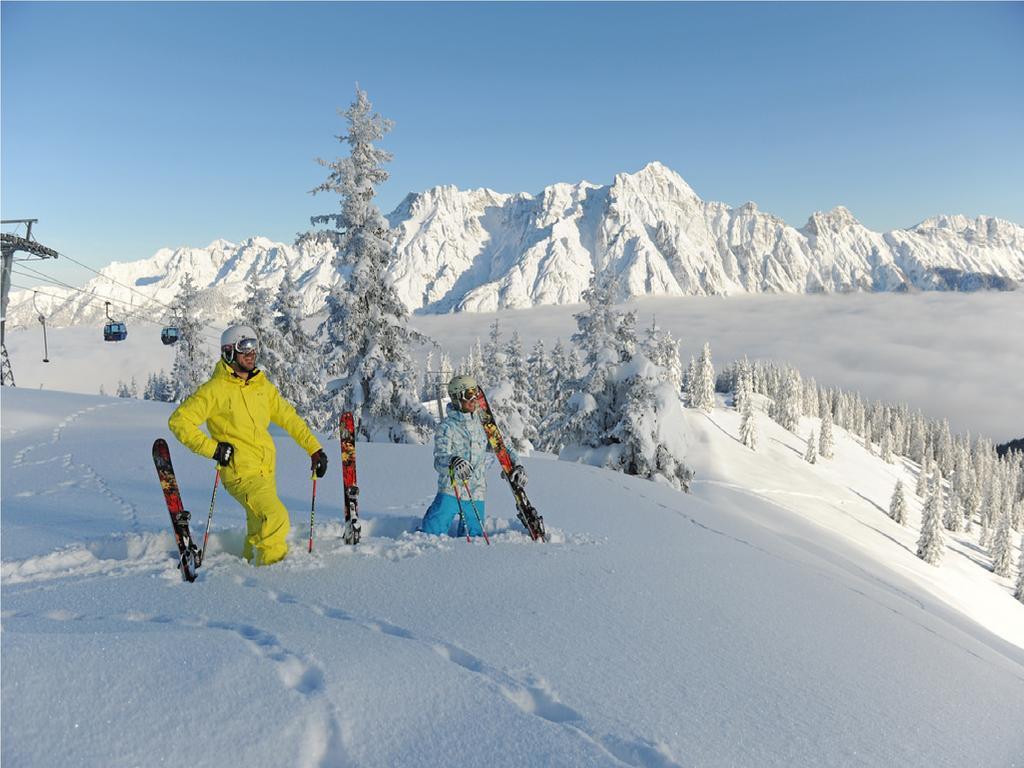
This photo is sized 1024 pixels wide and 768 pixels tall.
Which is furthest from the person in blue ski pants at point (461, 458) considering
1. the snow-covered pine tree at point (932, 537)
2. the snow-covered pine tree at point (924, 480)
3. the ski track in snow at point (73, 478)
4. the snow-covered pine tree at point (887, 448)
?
the snow-covered pine tree at point (887, 448)

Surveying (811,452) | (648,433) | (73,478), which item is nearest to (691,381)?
(811,452)

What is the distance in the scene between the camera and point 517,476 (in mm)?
6809

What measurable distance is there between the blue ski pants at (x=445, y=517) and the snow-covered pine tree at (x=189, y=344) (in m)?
34.7

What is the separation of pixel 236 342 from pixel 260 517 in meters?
1.64

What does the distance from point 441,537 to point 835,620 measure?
371cm

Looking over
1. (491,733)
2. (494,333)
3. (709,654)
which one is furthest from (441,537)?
(494,333)

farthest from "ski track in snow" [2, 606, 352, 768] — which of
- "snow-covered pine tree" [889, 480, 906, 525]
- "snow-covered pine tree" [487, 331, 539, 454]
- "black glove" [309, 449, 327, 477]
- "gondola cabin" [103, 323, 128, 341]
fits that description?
"snow-covered pine tree" [889, 480, 906, 525]

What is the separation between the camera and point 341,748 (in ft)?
7.98

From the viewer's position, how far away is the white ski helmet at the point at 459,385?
22.9 feet

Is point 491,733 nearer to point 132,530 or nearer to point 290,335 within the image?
point 132,530

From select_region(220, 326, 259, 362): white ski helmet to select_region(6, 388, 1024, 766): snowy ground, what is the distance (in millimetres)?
1912

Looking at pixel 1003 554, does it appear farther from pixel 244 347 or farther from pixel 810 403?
pixel 244 347

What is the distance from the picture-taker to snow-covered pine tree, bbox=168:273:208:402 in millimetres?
36688

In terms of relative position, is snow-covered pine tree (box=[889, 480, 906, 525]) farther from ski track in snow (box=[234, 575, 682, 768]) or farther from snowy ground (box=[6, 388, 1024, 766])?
ski track in snow (box=[234, 575, 682, 768])
